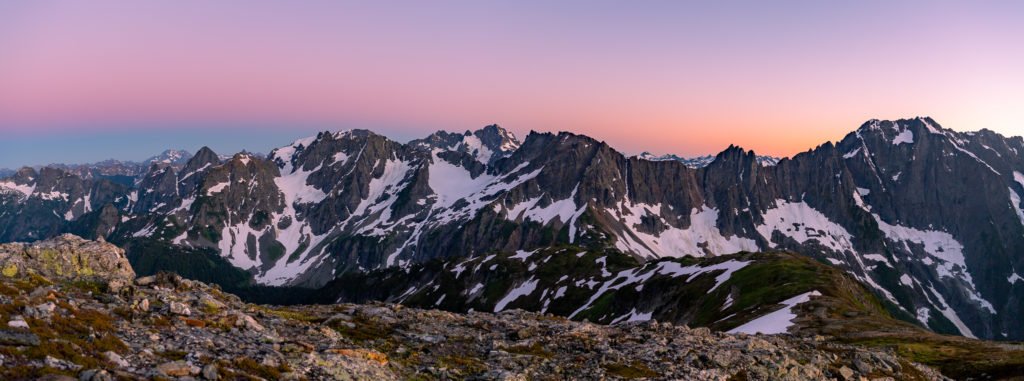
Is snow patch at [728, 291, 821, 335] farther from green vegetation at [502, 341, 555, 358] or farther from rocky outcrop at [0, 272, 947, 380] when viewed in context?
green vegetation at [502, 341, 555, 358]

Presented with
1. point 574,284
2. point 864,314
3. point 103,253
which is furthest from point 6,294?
point 574,284

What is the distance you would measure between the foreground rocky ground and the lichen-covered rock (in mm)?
253

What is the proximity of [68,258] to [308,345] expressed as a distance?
1610 inches

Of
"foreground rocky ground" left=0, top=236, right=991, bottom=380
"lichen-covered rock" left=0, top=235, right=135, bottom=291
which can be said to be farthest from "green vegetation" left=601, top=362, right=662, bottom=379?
"lichen-covered rock" left=0, top=235, right=135, bottom=291

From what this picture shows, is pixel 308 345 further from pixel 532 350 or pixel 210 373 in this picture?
pixel 532 350

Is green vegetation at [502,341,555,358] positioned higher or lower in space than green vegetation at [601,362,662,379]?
lower

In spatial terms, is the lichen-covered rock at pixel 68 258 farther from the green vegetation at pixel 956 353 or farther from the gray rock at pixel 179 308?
the green vegetation at pixel 956 353

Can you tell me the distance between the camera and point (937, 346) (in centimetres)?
5356

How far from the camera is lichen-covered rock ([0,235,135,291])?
142 ft

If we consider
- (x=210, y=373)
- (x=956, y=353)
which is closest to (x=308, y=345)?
(x=210, y=373)

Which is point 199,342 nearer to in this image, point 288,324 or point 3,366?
point 3,366

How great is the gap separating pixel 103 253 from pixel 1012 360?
3418 inches

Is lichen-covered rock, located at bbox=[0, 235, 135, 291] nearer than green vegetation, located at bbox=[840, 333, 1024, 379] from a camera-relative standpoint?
No

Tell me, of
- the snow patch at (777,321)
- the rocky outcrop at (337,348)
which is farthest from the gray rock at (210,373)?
the snow patch at (777,321)
